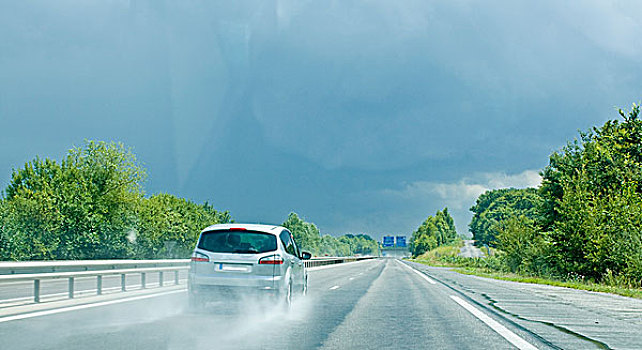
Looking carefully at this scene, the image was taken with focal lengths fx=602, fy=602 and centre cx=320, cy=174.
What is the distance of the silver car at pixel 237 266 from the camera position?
11.6 m

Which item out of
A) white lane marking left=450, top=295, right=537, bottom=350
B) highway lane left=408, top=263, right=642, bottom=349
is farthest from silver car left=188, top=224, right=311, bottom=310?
highway lane left=408, top=263, right=642, bottom=349

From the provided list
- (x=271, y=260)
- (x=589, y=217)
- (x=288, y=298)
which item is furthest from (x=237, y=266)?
(x=589, y=217)

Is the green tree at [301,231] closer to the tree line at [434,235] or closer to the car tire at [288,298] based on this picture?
the tree line at [434,235]

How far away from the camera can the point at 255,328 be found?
975cm

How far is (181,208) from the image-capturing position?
106m

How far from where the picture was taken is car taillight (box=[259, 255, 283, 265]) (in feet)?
38.4

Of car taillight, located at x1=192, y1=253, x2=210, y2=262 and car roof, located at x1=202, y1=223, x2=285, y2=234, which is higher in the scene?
car roof, located at x1=202, y1=223, x2=285, y2=234

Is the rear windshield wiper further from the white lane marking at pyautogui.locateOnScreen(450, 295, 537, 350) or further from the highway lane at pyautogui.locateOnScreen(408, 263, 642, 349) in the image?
the highway lane at pyautogui.locateOnScreen(408, 263, 642, 349)

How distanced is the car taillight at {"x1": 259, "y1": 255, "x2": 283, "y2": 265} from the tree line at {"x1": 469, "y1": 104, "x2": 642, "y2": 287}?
53.0ft

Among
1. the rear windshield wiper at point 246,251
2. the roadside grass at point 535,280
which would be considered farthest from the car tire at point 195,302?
the roadside grass at point 535,280

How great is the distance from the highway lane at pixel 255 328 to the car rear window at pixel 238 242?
1.09 m

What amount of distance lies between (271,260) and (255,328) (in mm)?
2176

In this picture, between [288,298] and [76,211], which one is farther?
[76,211]

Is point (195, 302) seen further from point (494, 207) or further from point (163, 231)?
point (494, 207)
